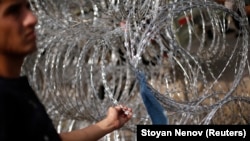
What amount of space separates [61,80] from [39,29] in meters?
0.35

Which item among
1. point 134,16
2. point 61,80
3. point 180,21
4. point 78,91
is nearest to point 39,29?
point 61,80

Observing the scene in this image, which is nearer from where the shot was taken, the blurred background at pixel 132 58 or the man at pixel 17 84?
the man at pixel 17 84

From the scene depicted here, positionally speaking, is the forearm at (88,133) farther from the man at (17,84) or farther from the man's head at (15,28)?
the man's head at (15,28)

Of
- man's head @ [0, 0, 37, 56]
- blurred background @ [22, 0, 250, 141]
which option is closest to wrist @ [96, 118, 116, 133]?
blurred background @ [22, 0, 250, 141]

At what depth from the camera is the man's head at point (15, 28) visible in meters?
1.17

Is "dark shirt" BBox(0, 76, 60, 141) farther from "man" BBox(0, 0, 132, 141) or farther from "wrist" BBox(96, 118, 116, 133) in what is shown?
"wrist" BBox(96, 118, 116, 133)

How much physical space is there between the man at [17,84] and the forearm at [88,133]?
1.04 ft

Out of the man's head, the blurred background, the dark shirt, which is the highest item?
the man's head

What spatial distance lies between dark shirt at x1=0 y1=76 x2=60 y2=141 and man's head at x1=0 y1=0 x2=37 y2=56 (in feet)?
0.26

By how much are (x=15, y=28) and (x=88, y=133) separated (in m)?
0.56

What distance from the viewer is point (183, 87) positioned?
143 inches

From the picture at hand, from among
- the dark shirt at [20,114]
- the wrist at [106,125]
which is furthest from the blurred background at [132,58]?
the dark shirt at [20,114]

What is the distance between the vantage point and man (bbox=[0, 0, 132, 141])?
1.16 m

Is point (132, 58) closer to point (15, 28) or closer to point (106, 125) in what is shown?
point (106, 125)
